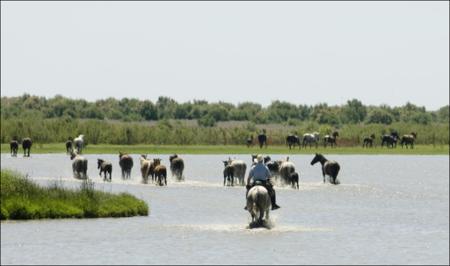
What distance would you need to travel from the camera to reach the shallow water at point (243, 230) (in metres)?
30.5

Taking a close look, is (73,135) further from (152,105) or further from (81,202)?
(81,202)

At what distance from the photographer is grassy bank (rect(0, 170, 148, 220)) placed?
3812 cm

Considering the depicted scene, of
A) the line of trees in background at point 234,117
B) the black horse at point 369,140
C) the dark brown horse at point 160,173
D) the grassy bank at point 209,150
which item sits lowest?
the dark brown horse at point 160,173

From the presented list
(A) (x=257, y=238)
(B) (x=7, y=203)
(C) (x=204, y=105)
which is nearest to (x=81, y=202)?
(B) (x=7, y=203)

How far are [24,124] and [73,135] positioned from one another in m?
6.20

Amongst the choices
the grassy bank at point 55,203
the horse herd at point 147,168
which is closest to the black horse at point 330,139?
the horse herd at point 147,168

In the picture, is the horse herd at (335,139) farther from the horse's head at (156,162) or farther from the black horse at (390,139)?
the horse's head at (156,162)

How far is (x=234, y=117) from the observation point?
6570 inches

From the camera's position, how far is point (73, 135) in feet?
375

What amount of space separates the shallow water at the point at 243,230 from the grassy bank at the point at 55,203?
0.74 metres

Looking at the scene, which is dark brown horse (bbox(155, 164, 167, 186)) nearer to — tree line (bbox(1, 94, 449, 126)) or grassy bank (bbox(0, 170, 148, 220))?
grassy bank (bbox(0, 170, 148, 220))

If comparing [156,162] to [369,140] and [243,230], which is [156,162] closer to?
[243,230]

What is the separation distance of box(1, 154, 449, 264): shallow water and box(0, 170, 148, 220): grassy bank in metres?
0.74

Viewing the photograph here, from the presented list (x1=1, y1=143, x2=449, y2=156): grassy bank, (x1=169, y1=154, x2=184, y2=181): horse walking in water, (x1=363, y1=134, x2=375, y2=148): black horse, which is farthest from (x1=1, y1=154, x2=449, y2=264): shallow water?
(x1=363, y1=134, x2=375, y2=148): black horse
